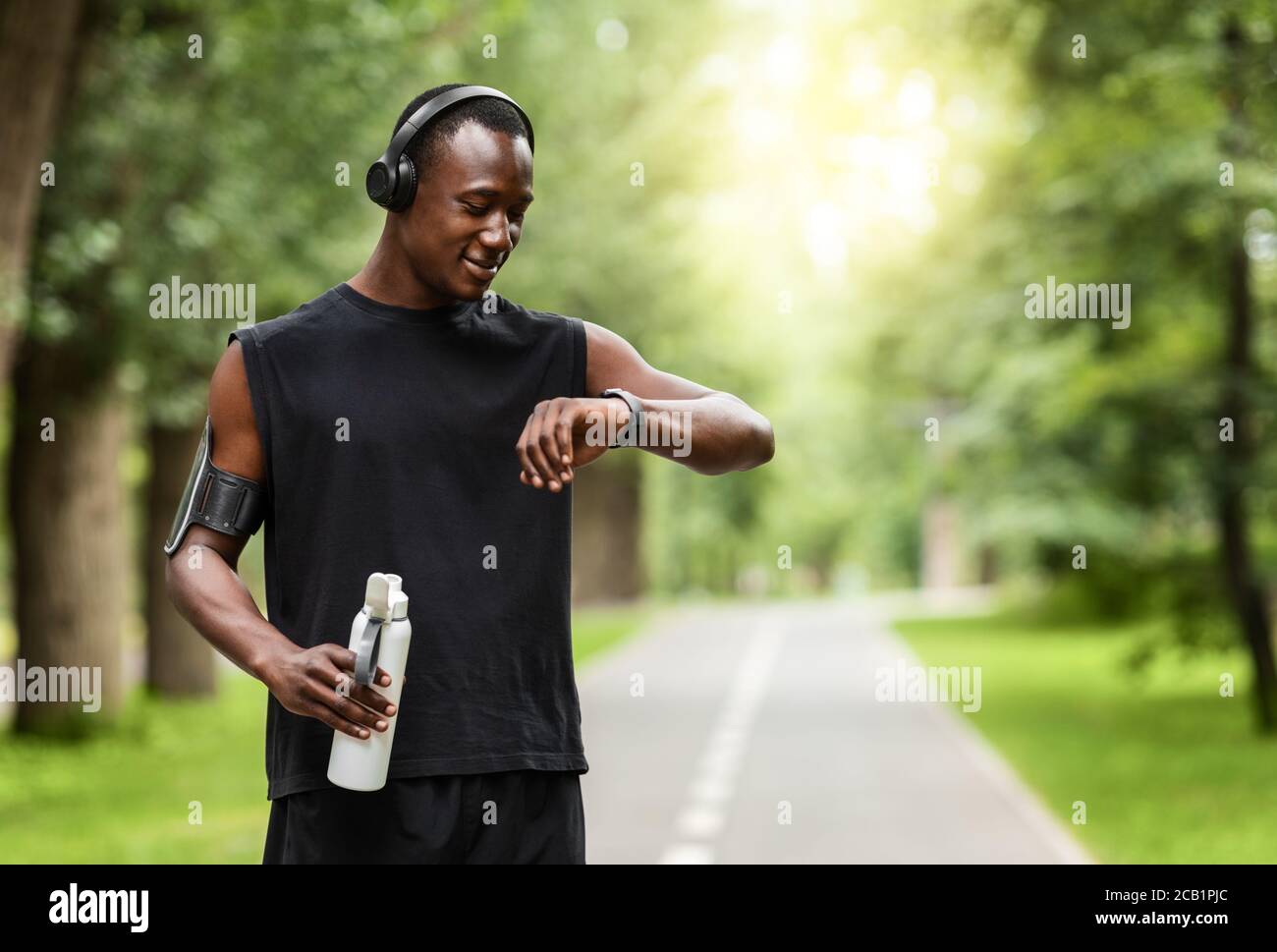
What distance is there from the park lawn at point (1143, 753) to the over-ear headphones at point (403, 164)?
24.1 feet

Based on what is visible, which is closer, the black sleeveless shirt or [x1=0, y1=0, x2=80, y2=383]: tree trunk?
the black sleeveless shirt

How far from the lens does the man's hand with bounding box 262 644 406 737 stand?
223 centimetres

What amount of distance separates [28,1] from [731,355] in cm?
1951

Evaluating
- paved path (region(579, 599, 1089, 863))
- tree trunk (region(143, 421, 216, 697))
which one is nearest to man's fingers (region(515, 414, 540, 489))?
paved path (region(579, 599, 1089, 863))

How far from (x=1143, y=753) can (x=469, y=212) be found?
481 inches

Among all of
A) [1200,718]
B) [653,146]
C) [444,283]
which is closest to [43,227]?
[444,283]

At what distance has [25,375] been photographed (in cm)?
1384

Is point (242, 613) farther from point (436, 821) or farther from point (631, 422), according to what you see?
point (631, 422)

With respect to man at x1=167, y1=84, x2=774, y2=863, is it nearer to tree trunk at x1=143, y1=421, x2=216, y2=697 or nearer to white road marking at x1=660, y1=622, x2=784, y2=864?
white road marking at x1=660, y1=622, x2=784, y2=864

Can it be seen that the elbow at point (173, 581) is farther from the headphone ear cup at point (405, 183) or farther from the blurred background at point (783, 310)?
the blurred background at point (783, 310)

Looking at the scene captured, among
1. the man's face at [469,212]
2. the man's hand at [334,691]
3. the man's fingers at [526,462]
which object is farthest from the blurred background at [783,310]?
the man's fingers at [526,462]

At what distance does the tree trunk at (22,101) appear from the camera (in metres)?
7.88

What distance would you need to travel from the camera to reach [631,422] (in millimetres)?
2309

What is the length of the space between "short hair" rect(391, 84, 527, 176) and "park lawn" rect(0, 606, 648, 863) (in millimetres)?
5127
